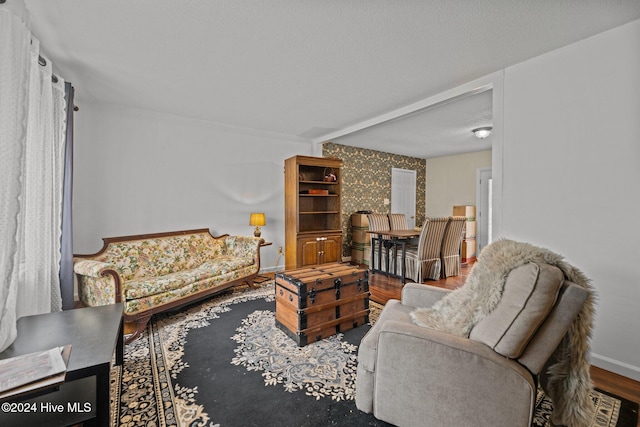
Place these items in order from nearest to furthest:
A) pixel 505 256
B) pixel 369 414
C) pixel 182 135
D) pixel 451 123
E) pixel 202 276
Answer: pixel 505 256 → pixel 369 414 → pixel 202 276 → pixel 182 135 → pixel 451 123

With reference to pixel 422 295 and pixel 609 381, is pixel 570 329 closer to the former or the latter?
pixel 422 295

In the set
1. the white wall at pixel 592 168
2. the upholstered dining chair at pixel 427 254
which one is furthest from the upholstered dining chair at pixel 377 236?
the white wall at pixel 592 168

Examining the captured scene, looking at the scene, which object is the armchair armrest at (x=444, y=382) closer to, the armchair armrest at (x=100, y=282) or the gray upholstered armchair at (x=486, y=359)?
the gray upholstered armchair at (x=486, y=359)

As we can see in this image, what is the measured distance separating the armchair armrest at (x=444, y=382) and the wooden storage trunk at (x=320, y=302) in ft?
3.17

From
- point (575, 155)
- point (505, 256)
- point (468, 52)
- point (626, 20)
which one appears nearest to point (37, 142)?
point (505, 256)

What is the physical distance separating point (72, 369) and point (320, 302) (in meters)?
1.65

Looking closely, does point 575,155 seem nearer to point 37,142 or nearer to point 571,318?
point 571,318

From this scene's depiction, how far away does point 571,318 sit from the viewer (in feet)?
3.98

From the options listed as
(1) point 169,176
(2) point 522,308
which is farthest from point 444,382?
(1) point 169,176

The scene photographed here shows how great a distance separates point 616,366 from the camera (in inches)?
80.8

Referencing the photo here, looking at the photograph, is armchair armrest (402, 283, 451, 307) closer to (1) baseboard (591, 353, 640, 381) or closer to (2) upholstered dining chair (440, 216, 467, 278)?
(1) baseboard (591, 353, 640, 381)

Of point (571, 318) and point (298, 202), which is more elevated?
point (298, 202)

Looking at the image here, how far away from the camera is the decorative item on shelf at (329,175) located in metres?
5.13

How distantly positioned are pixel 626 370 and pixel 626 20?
255 centimetres
